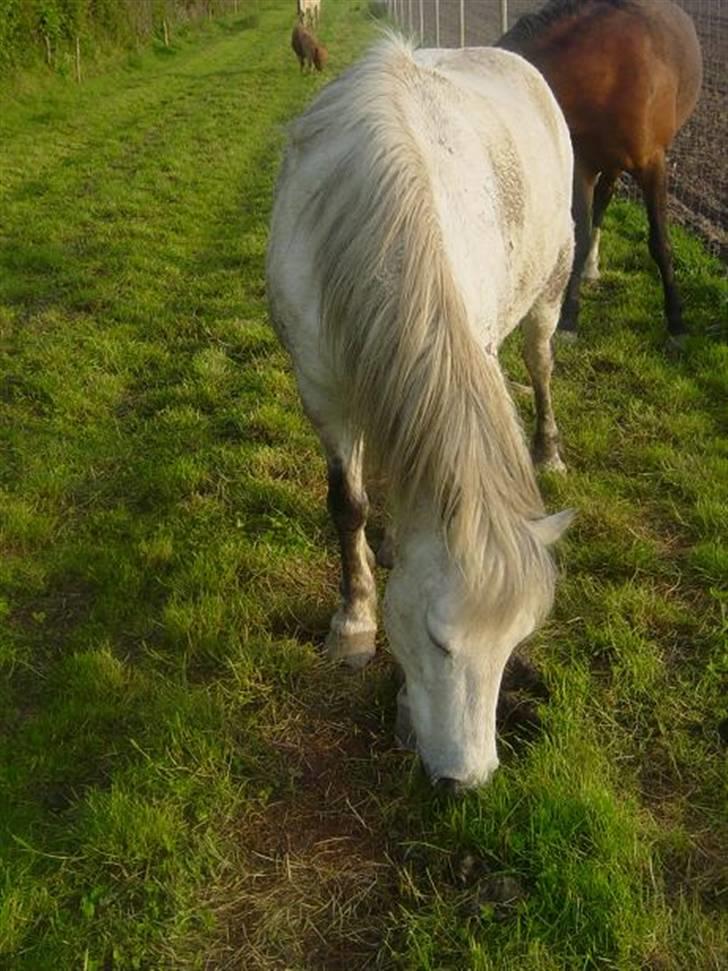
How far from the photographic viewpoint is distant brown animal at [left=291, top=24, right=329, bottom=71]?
17641 mm

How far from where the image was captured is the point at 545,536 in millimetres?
2020

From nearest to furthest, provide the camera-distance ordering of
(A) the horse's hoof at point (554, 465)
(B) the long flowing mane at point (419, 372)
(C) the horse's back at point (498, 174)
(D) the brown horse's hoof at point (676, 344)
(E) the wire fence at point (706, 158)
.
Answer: (B) the long flowing mane at point (419, 372) → (C) the horse's back at point (498, 174) → (A) the horse's hoof at point (554, 465) → (D) the brown horse's hoof at point (676, 344) → (E) the wire fence at point (706, 158)

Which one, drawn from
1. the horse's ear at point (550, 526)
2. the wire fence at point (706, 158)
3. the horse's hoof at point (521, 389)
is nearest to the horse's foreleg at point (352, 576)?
the horse's ear at point (550, 526)

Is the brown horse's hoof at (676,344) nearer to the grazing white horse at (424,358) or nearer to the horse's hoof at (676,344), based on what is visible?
the horse's hoof at (676,344)

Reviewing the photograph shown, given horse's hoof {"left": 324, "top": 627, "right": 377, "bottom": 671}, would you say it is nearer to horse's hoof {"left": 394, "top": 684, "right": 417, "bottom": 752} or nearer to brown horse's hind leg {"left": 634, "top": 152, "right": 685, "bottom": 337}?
horse's hoof {"left": 394, "top": 684, "right": 417, "bottom": 752}

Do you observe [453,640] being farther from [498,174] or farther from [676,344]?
[676,344]

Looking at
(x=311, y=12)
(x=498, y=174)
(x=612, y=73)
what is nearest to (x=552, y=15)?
(x=612, y=73)

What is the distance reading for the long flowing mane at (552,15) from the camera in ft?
18.0

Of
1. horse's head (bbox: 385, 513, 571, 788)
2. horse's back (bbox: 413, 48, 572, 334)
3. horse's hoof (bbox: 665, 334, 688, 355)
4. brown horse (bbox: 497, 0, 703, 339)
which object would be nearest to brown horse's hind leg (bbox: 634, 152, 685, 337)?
brown horse (bbox: 497, 0, 703, 339)

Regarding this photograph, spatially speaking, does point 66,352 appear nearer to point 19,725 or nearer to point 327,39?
point 19,725

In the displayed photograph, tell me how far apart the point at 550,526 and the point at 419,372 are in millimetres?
441

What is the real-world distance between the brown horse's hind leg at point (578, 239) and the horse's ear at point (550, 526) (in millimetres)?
3672

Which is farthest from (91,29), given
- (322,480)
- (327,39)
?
(322,480)

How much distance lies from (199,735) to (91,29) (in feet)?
55.1
